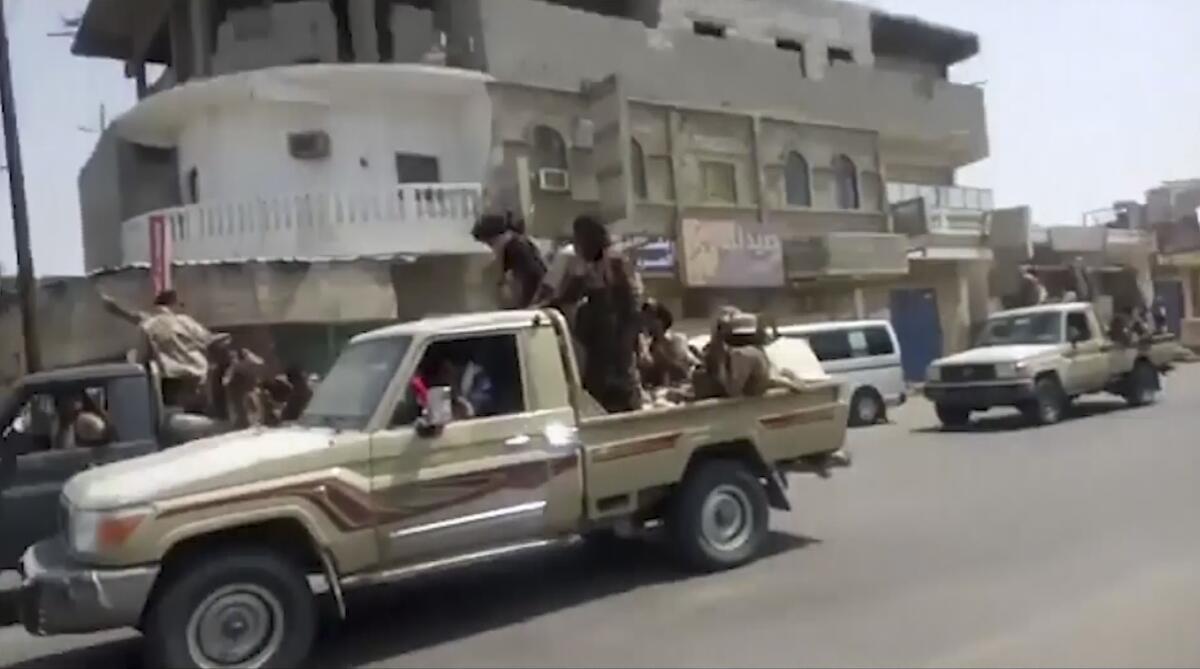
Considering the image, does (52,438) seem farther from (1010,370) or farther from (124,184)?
(124,184)

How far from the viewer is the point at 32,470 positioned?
23.8ft

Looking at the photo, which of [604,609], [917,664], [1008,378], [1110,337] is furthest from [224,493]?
[1110,337]

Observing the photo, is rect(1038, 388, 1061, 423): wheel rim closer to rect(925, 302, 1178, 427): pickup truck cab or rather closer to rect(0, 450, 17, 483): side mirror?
rect(925, 302, 1178, 427): pickup truck cab

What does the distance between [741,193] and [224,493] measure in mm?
20171

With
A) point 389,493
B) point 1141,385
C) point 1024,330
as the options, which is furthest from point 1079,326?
point 389,493

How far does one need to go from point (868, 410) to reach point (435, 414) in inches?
583

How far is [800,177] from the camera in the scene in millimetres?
25906

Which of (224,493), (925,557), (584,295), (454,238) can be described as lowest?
(925,557)

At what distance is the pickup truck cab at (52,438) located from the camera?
23.3 feet

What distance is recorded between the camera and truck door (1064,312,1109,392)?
53.8 feet

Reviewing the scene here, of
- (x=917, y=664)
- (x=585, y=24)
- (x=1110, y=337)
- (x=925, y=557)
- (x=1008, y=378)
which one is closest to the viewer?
(x=917, y=664)

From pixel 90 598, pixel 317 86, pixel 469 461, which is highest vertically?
pixel 317 86

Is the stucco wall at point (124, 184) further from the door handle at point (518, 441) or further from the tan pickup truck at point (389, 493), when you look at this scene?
the door handle at point (518, 441)

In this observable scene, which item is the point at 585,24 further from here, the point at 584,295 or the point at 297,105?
the point at 584,295
